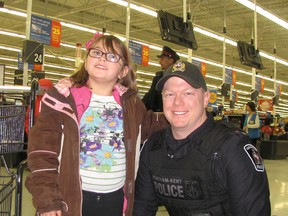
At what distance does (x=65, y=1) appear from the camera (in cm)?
1312

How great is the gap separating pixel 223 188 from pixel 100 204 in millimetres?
594

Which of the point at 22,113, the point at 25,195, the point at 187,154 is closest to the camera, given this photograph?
the point at 187,154

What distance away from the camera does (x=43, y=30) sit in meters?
8.91

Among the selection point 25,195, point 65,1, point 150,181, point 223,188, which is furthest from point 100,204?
point 65,1

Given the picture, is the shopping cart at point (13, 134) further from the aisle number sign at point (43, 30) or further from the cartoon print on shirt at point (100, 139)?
the aisle number sign at point (43, 30)

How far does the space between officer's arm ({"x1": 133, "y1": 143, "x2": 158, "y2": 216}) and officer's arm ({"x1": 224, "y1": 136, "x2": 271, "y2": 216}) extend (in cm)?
45

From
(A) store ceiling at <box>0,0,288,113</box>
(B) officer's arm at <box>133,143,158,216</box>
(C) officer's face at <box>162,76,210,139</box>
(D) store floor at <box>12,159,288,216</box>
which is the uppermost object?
(A) store ceiling at <box>0,0,288,113</box>

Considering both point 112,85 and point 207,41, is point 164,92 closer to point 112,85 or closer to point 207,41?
point 112,85

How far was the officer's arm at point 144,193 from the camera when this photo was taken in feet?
5.77

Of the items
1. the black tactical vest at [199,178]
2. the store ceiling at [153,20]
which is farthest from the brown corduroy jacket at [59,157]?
the store ceiling at [153,20]

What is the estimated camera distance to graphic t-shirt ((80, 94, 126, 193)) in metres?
1.67

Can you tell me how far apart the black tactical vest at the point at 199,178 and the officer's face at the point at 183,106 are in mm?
71

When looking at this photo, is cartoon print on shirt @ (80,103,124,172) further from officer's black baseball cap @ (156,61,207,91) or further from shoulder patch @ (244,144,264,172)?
shoulder patch @ (244,144,264,172)

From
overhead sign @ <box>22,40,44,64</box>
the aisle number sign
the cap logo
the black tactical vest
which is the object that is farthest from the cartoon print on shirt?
the aisle number sign
